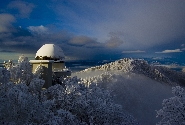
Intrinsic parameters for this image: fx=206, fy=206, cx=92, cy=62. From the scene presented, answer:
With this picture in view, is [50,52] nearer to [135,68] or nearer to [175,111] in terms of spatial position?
[175,111]

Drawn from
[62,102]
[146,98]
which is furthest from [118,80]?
[62,102]

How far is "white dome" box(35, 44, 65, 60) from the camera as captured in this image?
2345cm

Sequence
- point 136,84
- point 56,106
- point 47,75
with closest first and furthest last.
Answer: point 56,106 → point 47,75 → point 136,84

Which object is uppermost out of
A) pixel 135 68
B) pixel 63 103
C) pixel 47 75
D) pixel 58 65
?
pixel 58 65

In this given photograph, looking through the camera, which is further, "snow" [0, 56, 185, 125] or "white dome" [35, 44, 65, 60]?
"white dome" [35, 44, 65, 60]

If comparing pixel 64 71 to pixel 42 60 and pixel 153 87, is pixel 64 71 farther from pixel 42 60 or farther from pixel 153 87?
pixel 153 87

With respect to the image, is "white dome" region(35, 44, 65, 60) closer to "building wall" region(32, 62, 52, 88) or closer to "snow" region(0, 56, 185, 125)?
"building wall" region(32, 62, 52, 88)

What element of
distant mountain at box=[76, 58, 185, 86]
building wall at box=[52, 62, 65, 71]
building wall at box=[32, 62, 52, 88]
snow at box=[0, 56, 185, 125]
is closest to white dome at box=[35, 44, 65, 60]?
building wall at box=[52, 62, 65, 71]

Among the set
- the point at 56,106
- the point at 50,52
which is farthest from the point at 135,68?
the point at 56,106

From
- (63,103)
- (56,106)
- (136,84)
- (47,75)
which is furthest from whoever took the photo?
(136,84)

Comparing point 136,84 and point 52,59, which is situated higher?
point 52,59

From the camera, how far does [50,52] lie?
23.7 m

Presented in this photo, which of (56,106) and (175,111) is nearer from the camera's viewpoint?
(175,111)

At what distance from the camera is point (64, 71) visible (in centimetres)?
2445
